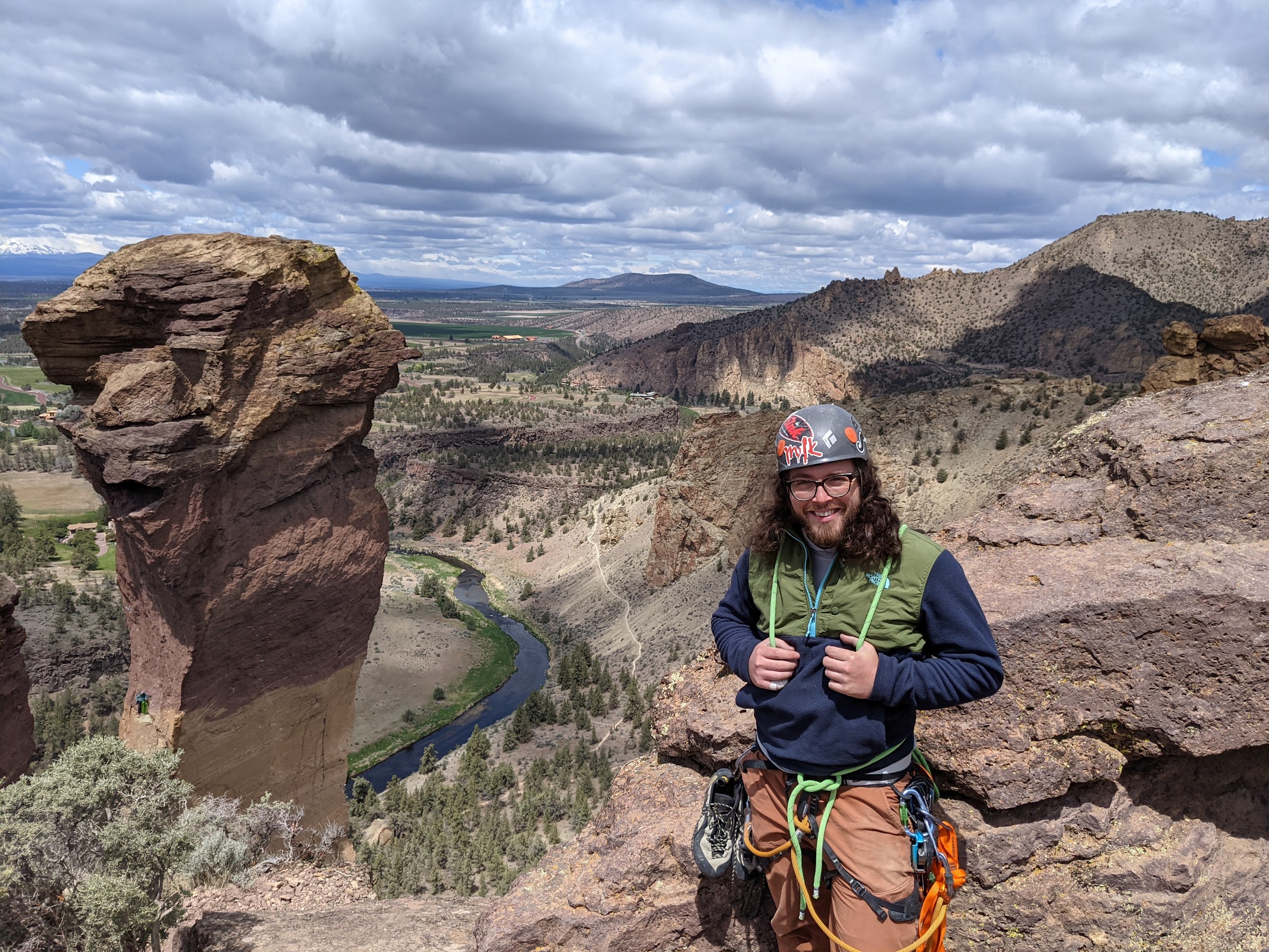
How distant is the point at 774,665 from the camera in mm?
4297

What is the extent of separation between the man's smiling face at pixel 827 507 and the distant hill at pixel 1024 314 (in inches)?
3154

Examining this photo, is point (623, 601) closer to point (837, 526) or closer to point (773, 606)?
point (773, 606)

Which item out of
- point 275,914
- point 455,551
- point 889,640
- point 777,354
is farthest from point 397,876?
point 777,354

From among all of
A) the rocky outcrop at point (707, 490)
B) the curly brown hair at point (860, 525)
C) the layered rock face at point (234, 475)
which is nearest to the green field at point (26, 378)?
the rocky outcrop at point (707, 490)

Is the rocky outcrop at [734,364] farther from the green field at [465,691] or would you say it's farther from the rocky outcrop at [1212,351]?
the rocky outcrop at [1212,351]

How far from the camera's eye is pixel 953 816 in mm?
5383

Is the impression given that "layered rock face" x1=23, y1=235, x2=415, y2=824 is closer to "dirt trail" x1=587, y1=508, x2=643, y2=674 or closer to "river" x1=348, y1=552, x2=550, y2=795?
"river" x1=348, y1=552, x2=550, y2=795

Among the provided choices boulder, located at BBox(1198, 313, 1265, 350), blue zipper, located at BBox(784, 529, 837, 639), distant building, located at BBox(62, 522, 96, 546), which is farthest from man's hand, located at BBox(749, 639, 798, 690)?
distant building, located at BBox(62, 522, 96, 546)

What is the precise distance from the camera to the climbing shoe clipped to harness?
200 inches

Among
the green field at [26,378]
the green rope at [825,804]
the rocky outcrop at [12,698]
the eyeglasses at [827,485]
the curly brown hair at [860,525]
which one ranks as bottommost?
the green field at [26,378]

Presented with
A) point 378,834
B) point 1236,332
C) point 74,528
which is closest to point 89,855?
point 378,834

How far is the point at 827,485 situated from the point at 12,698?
57.0ft

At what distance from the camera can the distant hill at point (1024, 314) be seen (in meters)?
88.8

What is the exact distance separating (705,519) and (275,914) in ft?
136
